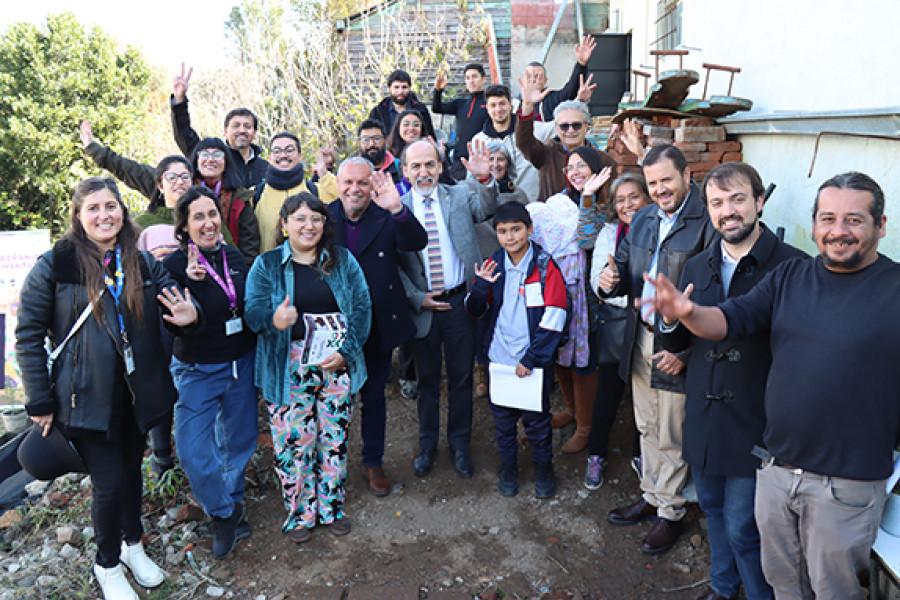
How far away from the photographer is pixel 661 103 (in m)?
4.57

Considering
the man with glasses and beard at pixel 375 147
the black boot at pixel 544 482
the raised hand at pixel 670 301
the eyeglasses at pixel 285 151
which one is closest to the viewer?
the raised hand at pixel 670 301

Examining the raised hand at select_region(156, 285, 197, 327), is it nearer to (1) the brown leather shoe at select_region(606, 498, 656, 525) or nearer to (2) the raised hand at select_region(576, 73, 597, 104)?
(1) the brown leather shoe at select_region(606, 498, 656, 525)

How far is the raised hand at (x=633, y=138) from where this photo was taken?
15.8 feet

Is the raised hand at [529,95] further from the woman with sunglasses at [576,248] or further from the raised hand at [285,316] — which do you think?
the raised hand at [285,316]

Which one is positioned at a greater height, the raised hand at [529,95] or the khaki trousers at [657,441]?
the raised hand at [529,95]

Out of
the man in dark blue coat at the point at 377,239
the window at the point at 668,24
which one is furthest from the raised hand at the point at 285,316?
the window at the point at 668,24

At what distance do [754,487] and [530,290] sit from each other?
1742mm

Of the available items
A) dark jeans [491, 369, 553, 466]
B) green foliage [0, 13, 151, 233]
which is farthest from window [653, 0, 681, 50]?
green foliage [0, 13, 151, 233]

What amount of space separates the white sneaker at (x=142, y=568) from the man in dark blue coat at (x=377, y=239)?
1.72 meters

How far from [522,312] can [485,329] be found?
1.37ft

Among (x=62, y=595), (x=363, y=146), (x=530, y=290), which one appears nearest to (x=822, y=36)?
(x=530, y=290)

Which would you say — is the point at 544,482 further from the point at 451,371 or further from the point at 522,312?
the point at 522,312

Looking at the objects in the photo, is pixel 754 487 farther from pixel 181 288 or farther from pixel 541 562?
pixel 181 288

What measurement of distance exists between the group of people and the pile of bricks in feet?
0.77
